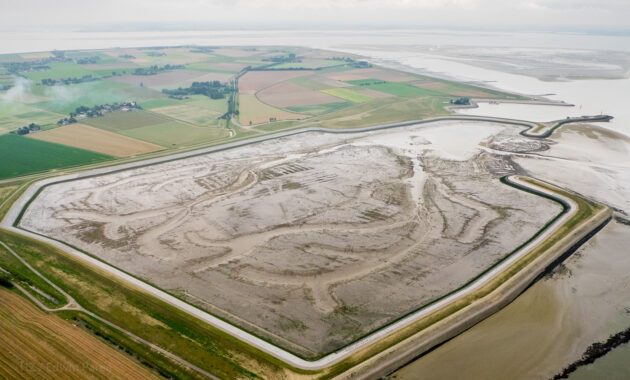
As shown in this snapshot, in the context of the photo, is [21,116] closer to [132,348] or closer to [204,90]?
[204,90]

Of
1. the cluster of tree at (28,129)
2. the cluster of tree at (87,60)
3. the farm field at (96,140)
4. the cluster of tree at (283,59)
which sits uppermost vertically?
the cluster of tree at (283,59)

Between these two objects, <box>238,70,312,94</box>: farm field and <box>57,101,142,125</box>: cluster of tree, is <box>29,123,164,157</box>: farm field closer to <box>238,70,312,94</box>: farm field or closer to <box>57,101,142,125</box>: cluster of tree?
<box>57,101,142,125</box>: cluster of tree

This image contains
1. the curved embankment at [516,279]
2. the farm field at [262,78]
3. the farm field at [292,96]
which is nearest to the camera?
the curved embankment at [516,279]

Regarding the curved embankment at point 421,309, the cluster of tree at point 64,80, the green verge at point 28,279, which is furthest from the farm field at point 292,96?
the green verge at point 28,279

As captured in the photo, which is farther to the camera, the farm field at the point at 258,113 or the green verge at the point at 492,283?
the farm field at the point at 258,113

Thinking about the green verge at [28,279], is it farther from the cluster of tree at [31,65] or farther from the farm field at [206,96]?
the cluster of tree at [31,65]

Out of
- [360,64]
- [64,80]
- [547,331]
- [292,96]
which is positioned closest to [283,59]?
[360,64]

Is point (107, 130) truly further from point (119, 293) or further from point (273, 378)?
point (273, 378)
